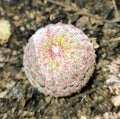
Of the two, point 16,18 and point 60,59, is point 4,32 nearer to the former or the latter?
point 16,18

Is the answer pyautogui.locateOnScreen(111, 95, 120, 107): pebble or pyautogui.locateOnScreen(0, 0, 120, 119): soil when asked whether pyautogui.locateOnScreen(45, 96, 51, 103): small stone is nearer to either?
pyautogui.locateOnScreen(0, 0, 120, 119): soil

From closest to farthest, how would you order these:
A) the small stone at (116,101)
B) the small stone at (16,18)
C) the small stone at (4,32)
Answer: the small stone at (116,101) → the small stone at (4,32) → the small stone at (16,18)

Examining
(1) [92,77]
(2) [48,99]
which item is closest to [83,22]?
(1) [92,77]

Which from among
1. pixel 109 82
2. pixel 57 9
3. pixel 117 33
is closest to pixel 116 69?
pixel 109 82

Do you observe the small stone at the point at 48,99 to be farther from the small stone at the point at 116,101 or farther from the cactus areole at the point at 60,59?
the small stone at the point at 116,101

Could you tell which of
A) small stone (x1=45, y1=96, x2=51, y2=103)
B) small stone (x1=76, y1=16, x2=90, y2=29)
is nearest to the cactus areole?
small stone (x1=45, y1=96, x2=51, y2=103)

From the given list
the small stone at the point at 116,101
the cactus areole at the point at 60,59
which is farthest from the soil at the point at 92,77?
the cactus areole at the point at 60,59
